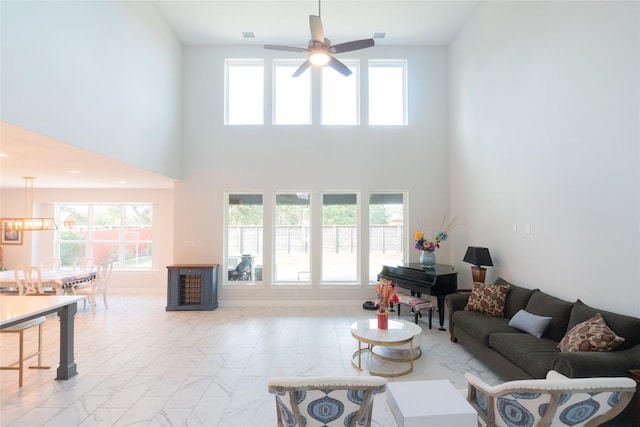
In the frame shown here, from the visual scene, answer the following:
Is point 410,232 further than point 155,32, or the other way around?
point 410,232

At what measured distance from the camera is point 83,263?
7039 mm

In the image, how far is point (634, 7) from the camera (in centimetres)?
255

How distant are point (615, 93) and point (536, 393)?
2.84m

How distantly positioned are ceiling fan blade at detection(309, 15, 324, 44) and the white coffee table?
11.2 ft

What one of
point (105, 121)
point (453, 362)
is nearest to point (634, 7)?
point (453, 362)

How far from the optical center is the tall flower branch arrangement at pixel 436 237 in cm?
523

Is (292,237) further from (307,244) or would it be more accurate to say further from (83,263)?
(83,263)

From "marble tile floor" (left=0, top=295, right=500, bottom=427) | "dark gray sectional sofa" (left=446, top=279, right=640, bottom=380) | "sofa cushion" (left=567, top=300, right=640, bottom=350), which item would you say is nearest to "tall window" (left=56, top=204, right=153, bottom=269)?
"marble tile floor" (left=0, top=295, right=500, bottom=427)

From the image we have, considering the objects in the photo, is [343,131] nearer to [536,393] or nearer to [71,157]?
[71,157]

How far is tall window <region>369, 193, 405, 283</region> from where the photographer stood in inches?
251

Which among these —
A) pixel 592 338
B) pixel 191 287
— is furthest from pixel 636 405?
pixel 191 287

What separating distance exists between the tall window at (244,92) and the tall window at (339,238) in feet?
7.81

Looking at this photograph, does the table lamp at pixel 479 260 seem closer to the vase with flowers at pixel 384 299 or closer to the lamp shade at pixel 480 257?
the lamp shade at pixel 480 257

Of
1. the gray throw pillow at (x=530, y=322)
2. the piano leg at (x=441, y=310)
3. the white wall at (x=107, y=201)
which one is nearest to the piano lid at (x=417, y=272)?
the piano leg at (x=441, y=310)
